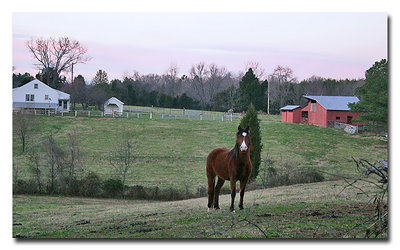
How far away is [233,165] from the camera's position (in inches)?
245

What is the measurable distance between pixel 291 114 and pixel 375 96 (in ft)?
8.70

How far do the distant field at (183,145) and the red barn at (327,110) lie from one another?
1.57 feet

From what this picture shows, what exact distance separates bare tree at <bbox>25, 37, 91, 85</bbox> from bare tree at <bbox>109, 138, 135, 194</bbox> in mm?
5475

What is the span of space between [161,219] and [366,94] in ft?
18.4

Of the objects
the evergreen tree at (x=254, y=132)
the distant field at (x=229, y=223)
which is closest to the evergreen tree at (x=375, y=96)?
the distant field at (x=229, y=223)

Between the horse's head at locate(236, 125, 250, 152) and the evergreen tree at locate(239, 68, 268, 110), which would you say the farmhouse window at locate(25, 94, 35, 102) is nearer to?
the evergreen tree at locate(239, 68, 268, 110)

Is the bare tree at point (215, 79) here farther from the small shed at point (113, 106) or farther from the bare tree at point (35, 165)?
the bare tree at point (35, 165)

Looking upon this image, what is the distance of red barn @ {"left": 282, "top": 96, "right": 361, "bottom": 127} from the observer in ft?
31.8

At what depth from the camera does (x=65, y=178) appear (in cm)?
1229

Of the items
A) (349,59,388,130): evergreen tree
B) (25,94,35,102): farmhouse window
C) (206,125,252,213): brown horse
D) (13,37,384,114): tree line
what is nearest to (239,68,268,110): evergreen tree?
(13,37,384,114): tree line

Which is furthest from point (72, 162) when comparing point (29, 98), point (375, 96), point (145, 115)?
point (375, 96)

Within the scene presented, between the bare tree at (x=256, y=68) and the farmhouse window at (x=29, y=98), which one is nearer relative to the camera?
the farmhouse window at (x=29, y=98)

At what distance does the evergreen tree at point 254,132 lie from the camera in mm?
10797

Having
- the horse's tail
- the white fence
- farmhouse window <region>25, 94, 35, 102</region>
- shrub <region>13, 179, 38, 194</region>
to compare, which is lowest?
shrub <region>13, 179, 38, 194</region>
